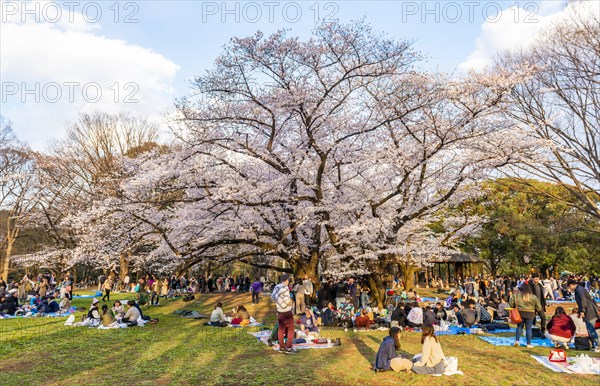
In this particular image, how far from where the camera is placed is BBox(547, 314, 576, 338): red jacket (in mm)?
8500

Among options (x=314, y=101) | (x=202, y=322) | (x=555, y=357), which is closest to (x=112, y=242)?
(x=202, y=322)

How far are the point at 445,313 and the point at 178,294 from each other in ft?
49.2

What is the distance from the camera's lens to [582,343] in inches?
337

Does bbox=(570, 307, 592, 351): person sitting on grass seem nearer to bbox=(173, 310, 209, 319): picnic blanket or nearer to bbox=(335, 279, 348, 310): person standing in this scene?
bbox=(335, 279, 348, 310): person standing

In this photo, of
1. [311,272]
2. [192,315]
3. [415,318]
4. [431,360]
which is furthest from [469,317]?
[192,315]

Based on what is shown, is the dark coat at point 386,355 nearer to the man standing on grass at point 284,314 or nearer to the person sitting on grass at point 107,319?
the man standing on grass at point 284,314

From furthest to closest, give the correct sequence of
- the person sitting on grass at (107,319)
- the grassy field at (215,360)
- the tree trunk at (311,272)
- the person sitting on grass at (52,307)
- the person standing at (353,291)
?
the person standing at (353,291)
the person sitting on grass at (52,307)
the tree trunk at (311,272)
the person sitting on grass at (107,319)
the grassy field at (215,360)

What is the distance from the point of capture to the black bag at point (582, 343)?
8.53 m

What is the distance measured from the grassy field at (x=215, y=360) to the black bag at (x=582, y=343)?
49 centimetres

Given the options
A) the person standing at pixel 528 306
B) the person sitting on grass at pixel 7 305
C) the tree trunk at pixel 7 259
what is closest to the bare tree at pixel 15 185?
the tree trunk at pixel 7 259

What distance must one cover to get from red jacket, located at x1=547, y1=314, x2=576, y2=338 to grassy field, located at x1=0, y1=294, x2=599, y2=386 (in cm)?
39

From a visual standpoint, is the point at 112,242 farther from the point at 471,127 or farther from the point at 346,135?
the point at 471,127

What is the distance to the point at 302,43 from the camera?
37.4 ft

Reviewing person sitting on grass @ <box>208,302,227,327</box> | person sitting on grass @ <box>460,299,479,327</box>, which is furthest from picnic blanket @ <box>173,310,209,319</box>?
person sitting on grass @ <box>460,299,479,327</box>
